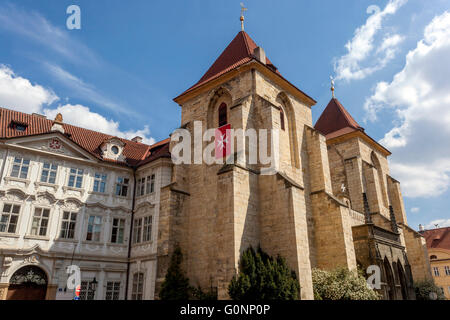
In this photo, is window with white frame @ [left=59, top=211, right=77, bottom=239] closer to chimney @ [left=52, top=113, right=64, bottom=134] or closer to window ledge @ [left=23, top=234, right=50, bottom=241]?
window ledge @ [left=23, top=234, right=50, bottom=241]

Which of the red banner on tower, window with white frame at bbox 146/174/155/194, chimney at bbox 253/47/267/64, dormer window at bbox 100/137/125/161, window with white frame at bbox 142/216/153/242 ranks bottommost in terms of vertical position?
window with white frame at bbox 142/216/153/242

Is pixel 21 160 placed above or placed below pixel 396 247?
above

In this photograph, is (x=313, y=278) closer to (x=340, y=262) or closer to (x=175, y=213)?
(x=340, y=262)

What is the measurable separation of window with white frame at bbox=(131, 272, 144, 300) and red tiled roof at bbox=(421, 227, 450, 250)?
4206 cm

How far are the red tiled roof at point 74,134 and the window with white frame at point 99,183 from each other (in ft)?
3.81

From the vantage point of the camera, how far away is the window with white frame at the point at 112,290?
21359 mm

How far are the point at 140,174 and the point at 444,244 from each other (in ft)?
141

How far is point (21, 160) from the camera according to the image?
2041 cm

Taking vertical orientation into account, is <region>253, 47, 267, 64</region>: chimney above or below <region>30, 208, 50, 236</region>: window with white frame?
above

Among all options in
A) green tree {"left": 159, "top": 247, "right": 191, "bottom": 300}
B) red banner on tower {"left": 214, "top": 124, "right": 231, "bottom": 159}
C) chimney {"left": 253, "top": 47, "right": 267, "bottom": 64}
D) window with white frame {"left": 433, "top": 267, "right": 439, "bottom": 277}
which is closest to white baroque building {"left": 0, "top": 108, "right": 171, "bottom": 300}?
green tree {"left": 159, "top": 247, "right": 191, "bottom": 300}

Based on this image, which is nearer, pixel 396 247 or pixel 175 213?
pixel 175 213

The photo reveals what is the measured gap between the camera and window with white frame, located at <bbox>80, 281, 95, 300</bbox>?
20.2 metres

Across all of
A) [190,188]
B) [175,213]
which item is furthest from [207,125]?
[175,213]

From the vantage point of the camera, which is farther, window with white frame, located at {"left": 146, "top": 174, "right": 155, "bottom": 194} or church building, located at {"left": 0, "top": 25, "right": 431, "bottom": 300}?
window with white frame, located at {"left": 146, "top": 174, "right": 155, "bottom": 194}
